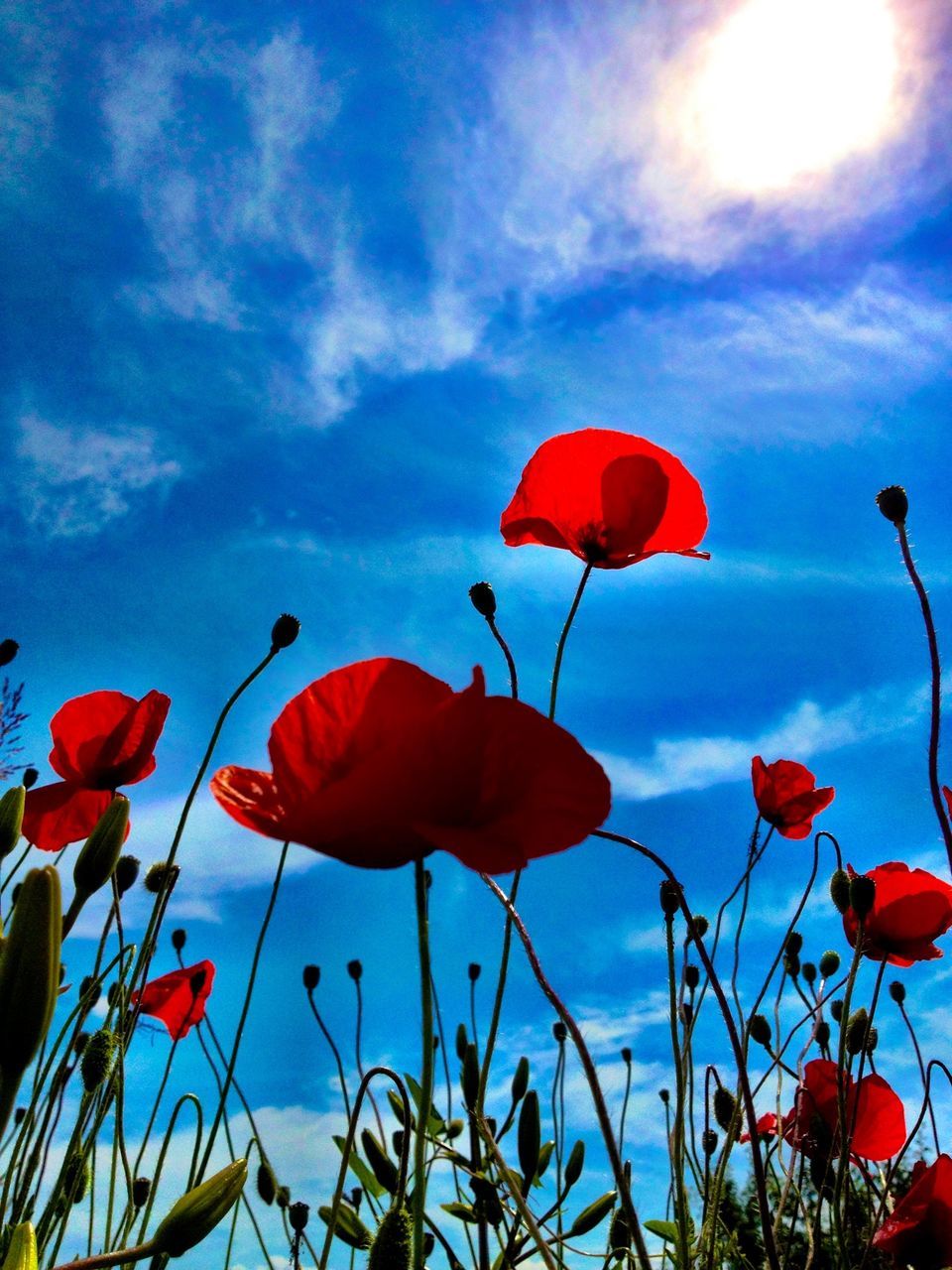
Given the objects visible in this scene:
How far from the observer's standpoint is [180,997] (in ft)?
6.91

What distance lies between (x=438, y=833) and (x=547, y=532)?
3.30 ft

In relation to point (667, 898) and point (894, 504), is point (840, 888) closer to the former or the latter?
point (667, 898)

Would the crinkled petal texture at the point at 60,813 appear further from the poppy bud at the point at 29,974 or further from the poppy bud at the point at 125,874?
the poppy bud at the point at 29,974

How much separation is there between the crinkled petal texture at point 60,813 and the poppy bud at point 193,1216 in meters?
0.93

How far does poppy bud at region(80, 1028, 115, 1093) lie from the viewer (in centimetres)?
139

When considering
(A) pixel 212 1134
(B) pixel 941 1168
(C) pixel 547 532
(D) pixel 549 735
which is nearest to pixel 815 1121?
(B) pixel 941 1168

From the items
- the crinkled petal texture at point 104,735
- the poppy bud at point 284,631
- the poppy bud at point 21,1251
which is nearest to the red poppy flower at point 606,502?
the poppy bud at point 284,631

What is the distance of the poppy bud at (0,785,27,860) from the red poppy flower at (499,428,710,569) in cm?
87

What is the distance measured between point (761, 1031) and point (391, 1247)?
1564mm

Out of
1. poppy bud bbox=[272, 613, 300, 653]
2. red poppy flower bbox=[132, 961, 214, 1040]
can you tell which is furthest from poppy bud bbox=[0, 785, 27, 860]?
red poppy flower bbox=[132, 961, 214, 1040]

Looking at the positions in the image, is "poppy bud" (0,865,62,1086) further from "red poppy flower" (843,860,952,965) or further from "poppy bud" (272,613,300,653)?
"red poppy flower" (843,860,952,965)

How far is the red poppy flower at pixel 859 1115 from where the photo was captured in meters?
1.90

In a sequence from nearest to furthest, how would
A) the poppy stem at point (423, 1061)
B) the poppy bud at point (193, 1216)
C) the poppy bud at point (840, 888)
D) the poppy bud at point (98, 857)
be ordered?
the poppy stem at point (423, 1061) < the poppy bud at point (193, 1216) < the poppy bud at point (98, 857) < the poppy bud at point (840, 888)

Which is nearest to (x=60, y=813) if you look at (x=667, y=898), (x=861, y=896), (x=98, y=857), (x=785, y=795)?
(x=98, y=857)
